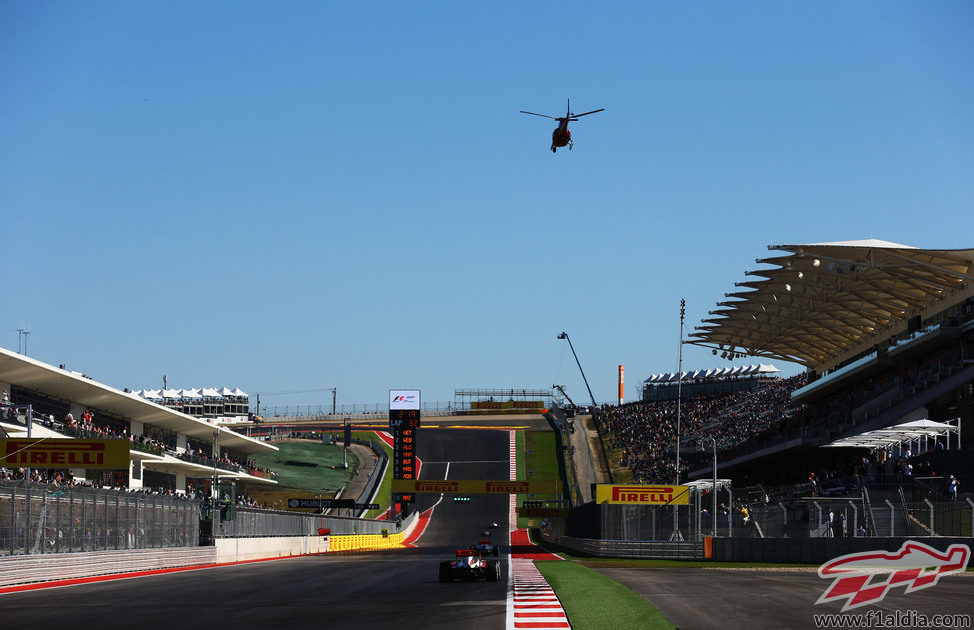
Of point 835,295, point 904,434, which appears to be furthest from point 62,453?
point 835,295

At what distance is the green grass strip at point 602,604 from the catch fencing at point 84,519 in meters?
13.6

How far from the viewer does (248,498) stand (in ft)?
286

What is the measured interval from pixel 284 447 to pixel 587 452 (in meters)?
31.1

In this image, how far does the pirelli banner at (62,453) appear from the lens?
33.3 m

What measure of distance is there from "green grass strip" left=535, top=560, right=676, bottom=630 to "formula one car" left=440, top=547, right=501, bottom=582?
1.61m

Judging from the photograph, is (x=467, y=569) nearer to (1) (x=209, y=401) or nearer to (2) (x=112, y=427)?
(2) (x=112, y=427)

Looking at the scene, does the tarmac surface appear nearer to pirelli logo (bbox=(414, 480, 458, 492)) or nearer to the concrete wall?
the concrete wall

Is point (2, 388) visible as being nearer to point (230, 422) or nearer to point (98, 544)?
point (98, 544)

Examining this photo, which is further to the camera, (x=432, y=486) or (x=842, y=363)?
(x=432, y=486)

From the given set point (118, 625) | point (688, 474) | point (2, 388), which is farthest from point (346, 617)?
point (688, 474)

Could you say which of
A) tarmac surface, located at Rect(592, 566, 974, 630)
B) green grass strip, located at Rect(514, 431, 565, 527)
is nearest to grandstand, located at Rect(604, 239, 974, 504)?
green grass strip, located at Rect(514, 431, 565, 527)

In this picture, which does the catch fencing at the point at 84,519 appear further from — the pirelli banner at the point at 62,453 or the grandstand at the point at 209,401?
the grandstand at the point at 209,401

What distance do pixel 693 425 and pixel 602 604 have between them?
→ 75.2 m

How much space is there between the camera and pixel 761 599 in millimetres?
19609
